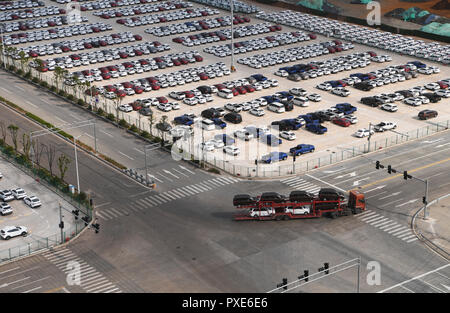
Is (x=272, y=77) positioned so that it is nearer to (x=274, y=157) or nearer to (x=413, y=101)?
(x=413, y=101)

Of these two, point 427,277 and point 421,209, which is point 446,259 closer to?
point 427,277

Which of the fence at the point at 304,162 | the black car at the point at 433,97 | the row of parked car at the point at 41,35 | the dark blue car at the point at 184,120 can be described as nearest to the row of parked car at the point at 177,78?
the dark blue car at the point at 184,120

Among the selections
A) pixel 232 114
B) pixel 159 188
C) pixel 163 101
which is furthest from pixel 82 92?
pixel 159 188

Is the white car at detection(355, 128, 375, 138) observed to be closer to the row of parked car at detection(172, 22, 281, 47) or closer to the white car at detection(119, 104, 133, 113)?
the white car at detection(119, 104, 133, 113)

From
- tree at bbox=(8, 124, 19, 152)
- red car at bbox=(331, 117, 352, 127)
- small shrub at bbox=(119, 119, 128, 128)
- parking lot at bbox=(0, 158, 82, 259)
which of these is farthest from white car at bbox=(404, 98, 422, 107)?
tree at bbox=(8, 124, 19, 152)

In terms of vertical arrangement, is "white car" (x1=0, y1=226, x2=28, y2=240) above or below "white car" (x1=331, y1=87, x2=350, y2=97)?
below

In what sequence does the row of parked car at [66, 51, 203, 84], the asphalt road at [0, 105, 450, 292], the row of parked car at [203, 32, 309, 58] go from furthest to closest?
the row of parked car at [203, 32, 309, 58]
the row of parked car at [66, 51, 203, 84]
the asphalt road at [0, 105, 450, 292]
